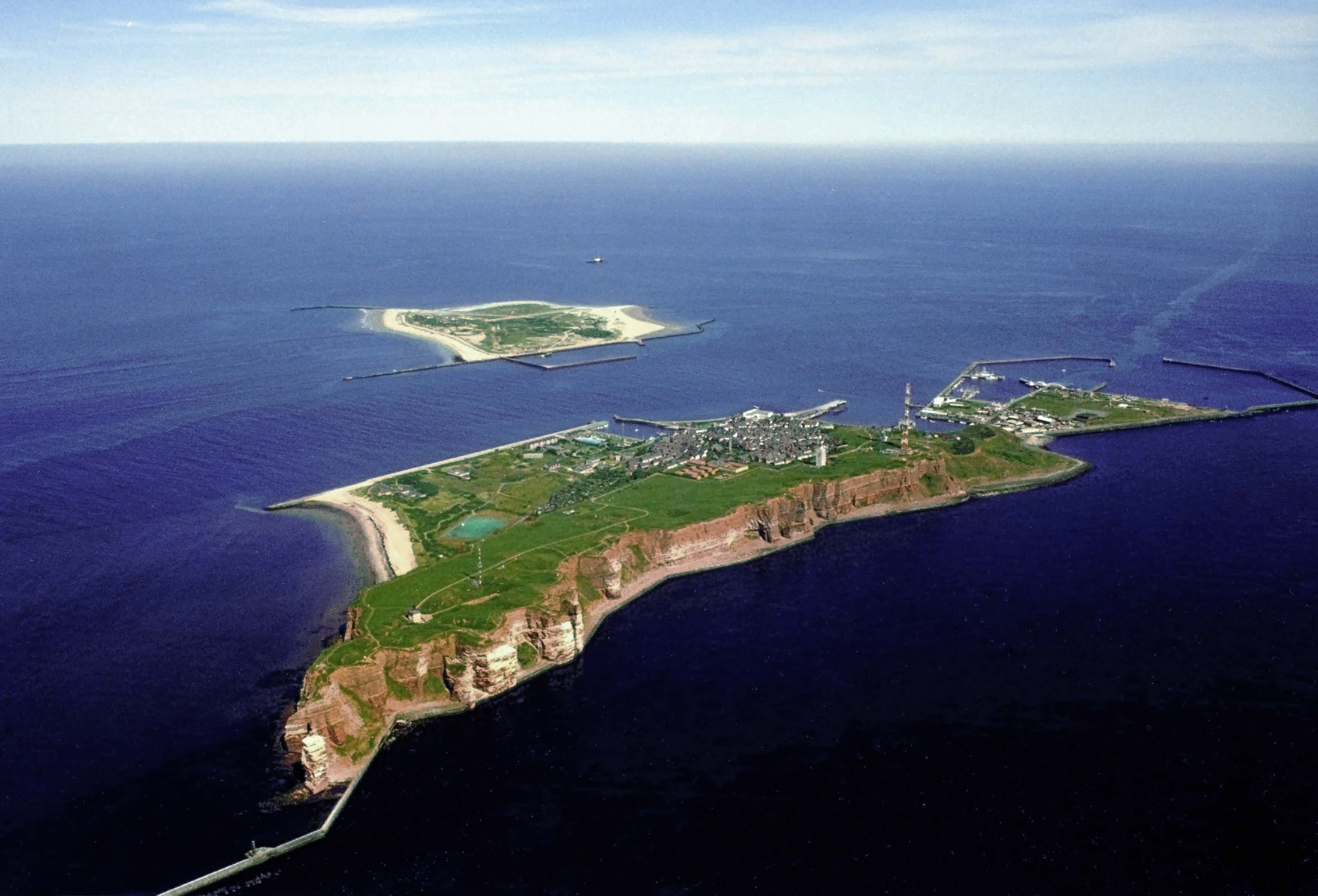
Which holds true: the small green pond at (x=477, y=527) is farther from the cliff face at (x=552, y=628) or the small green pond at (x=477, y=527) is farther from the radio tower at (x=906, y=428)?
the radio tower at (x=906, y=428)

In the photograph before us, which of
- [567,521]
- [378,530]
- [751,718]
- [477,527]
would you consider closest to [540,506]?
[477,527]

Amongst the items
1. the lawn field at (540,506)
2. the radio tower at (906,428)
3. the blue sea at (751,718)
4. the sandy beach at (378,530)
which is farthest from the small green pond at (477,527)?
the radio tower at (906,428)

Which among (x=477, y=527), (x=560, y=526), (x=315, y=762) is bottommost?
(x=315, y=762)

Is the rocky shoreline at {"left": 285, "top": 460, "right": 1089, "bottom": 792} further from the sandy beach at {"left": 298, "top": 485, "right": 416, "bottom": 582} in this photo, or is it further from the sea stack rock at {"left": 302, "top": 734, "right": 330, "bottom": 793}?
the sandy beach at {"left": 298, "top": 485, "right": 416, "bottom": 582}

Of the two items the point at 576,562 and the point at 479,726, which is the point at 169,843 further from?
the point at 576,562

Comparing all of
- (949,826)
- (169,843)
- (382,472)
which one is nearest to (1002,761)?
(949,826)

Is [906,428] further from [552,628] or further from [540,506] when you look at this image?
[552,628]

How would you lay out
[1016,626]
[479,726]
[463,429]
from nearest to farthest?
[479,726] → [1016,626] → [463,429]
